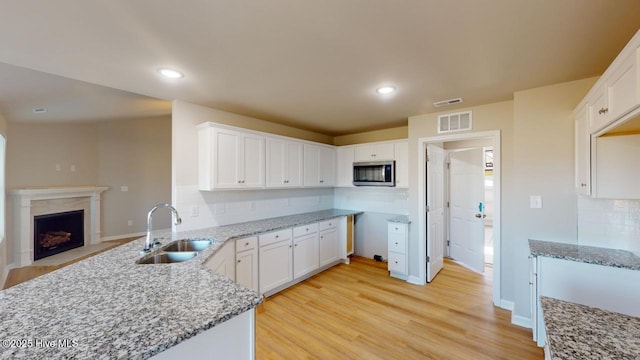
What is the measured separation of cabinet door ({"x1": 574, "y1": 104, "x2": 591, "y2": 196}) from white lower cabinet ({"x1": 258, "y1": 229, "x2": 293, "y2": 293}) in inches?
117

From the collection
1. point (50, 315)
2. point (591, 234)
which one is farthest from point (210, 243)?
point (591, 234)

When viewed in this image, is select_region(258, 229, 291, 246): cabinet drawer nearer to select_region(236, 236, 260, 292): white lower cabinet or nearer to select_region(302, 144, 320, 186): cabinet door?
select_region(236, 236, 260, 292): white lower cabinet

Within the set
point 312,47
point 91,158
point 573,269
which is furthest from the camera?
point 91,158

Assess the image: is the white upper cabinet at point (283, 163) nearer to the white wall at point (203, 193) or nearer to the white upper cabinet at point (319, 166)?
the white upper cabinet at point (319, 166)

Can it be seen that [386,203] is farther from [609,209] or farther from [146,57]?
[146,57]

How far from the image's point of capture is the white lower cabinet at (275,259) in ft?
9.92

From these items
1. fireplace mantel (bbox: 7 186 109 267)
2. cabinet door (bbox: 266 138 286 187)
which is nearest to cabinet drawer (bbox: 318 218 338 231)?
cabinet door (bbox: 266 138 286 187)

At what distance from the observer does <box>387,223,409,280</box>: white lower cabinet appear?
11.8ft

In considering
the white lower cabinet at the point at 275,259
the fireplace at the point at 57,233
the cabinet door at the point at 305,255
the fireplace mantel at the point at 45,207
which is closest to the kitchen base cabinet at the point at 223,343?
the white lower cabinet at the point at 275,259

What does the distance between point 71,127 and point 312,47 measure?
6.36 m

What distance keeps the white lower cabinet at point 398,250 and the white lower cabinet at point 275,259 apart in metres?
1.52

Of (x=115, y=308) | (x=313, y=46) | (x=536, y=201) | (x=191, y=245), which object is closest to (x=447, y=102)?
(x=536, y=201)

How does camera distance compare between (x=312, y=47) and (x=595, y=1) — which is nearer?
(x=595, y=1)

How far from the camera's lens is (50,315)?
A: 41.3 inches
